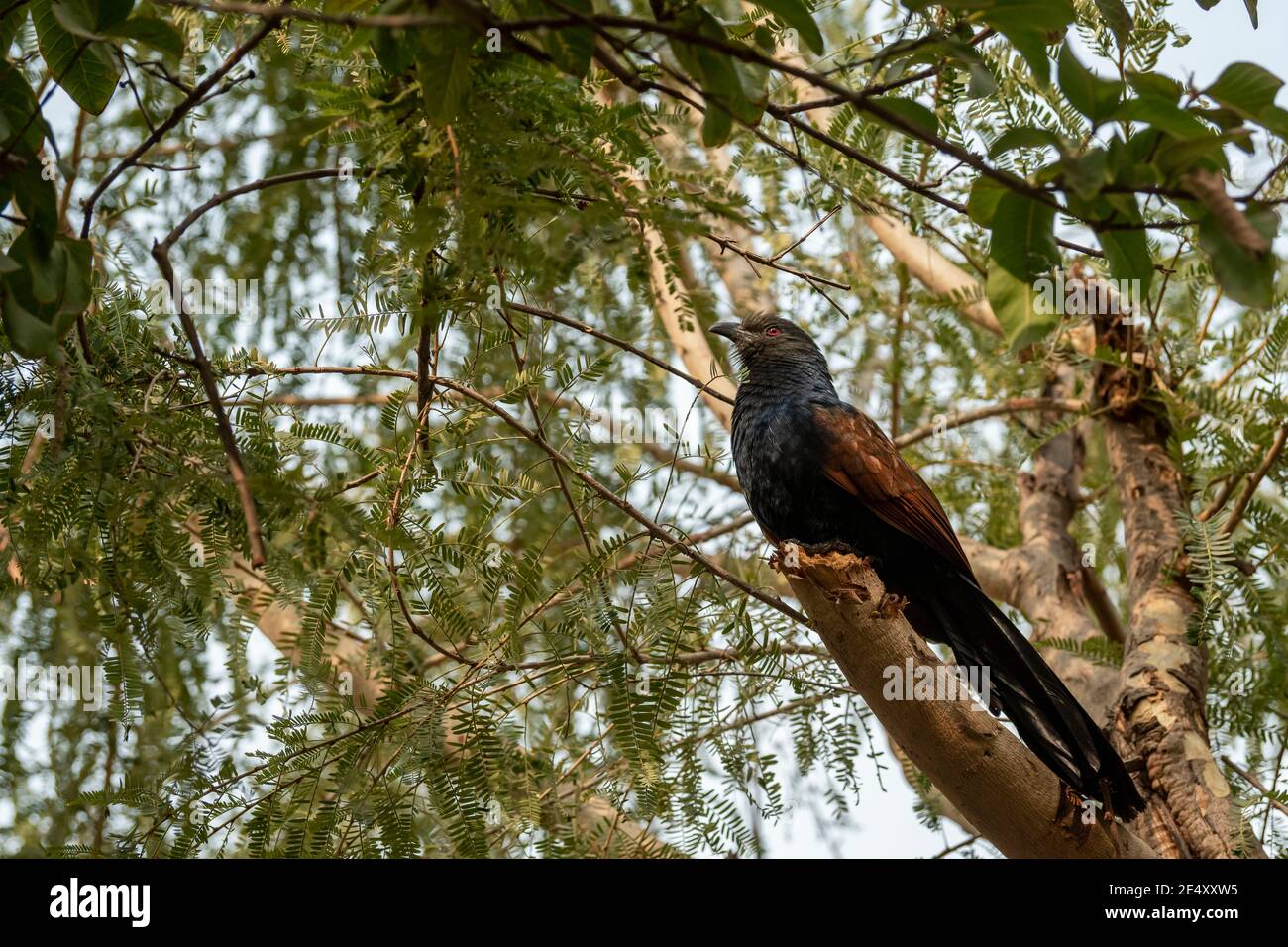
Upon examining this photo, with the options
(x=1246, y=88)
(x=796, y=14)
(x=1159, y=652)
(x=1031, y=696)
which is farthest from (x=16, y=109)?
(x=1159, y=652)

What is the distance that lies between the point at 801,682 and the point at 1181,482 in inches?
82.3

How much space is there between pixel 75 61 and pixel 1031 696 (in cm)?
276

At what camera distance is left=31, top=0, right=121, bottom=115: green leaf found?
2.13m

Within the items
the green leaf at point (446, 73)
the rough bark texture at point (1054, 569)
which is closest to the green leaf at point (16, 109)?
the green leaf at point (446, 73)

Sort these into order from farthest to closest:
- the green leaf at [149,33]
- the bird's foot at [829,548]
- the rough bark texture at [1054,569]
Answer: the rough bark texture at [1054,569], the bird's foot at [829,548], the green leaf at [149,33]

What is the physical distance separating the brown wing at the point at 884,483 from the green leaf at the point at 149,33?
2.29 m

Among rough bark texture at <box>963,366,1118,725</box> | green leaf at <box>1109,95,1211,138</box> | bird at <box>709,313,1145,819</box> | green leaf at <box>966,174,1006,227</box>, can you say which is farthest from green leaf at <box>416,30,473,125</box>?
rough bark texture at <box>963,366,1118,725</box>

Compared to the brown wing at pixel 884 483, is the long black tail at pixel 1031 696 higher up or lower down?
lower down

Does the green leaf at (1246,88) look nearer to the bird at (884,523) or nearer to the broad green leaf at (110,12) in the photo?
the broad green leaf at (110,12)

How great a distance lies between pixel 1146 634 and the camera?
13.2ft

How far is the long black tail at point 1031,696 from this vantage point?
9.72ft

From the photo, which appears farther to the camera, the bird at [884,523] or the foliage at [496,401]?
the bird at [884,523]

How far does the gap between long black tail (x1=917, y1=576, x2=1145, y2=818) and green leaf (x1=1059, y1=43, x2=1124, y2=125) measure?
1895 millimetres
